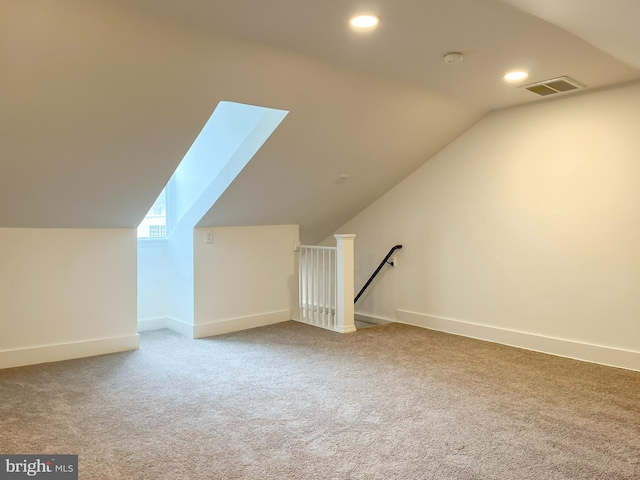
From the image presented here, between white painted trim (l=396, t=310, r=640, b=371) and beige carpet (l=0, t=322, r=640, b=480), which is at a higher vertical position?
white painted trim (l=396, t=310, r=640, b=371)

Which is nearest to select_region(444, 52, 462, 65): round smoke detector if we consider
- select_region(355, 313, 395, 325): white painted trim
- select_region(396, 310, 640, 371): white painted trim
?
select_region(396, 310, 640, 371): white painted trim

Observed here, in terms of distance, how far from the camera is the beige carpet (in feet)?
7.68

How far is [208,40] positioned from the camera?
9.12ft

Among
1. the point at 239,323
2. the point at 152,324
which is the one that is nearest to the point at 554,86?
the point at 239,323

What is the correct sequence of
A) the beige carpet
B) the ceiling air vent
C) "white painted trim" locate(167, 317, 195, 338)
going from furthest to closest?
"white painted trim" locate(167, 317, 195, 338) < the ceiling air vent < the beige carpet

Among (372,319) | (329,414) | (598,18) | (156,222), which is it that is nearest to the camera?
(598,18)

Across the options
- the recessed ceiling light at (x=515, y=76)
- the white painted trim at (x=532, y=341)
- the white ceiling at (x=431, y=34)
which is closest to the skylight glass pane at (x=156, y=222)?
the white painted trim at (x=532, y=341)

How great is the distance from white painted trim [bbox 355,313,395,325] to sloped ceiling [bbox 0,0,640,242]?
1907 millimetres

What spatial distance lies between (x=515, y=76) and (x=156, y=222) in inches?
148

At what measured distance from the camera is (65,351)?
4.07 metres

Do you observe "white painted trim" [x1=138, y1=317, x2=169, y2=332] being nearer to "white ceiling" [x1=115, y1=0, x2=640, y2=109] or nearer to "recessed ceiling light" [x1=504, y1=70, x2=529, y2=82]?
"white ceiling" [x1=115, y1=0, x2=640, y2=109]

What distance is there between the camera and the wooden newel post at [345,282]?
4938 millimetres

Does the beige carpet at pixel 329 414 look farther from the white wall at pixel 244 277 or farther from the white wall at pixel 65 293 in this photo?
the white wall at pixel 244 277

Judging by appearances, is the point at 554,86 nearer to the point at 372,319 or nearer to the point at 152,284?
the point at 372,319
